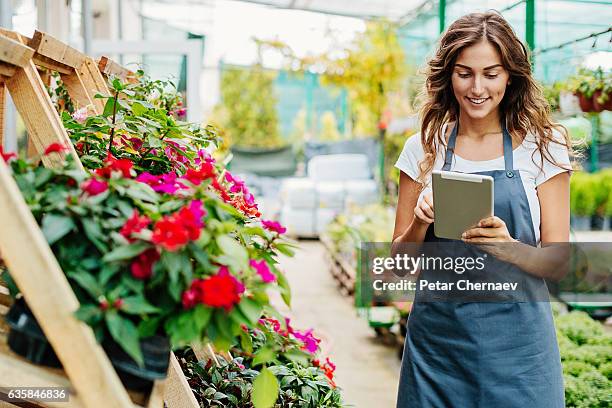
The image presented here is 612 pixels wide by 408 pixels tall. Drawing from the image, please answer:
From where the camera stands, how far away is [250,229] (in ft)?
3.71

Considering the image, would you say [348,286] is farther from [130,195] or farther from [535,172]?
[130,195]

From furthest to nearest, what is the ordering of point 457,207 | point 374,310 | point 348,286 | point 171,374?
1. point 348,286
2. point 374,310
3. point 457,207
4. point 171,374

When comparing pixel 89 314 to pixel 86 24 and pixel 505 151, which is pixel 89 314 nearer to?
pixel 505 151

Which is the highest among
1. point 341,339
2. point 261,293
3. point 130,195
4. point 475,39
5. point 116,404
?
point 475,39

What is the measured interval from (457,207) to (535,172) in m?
0.23

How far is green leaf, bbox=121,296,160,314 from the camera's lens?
0.91 m

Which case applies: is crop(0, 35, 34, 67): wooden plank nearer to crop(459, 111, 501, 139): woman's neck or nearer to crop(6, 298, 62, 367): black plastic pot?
crop(6, 298, 62, 367): black plastic pot

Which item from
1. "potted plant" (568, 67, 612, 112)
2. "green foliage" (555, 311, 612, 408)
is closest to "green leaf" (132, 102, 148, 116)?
"green foliage" (555, 311, 612, 408)

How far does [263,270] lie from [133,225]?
0.63 ft

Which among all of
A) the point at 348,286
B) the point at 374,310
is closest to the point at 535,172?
the point at 374,310

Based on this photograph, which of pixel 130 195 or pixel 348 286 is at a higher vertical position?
pixel 130 195

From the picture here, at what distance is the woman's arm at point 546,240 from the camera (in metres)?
1.53

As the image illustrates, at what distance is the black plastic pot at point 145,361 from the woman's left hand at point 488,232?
772mm

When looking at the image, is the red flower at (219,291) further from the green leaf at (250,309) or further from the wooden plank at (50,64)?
the wooden plank at (50,64)
